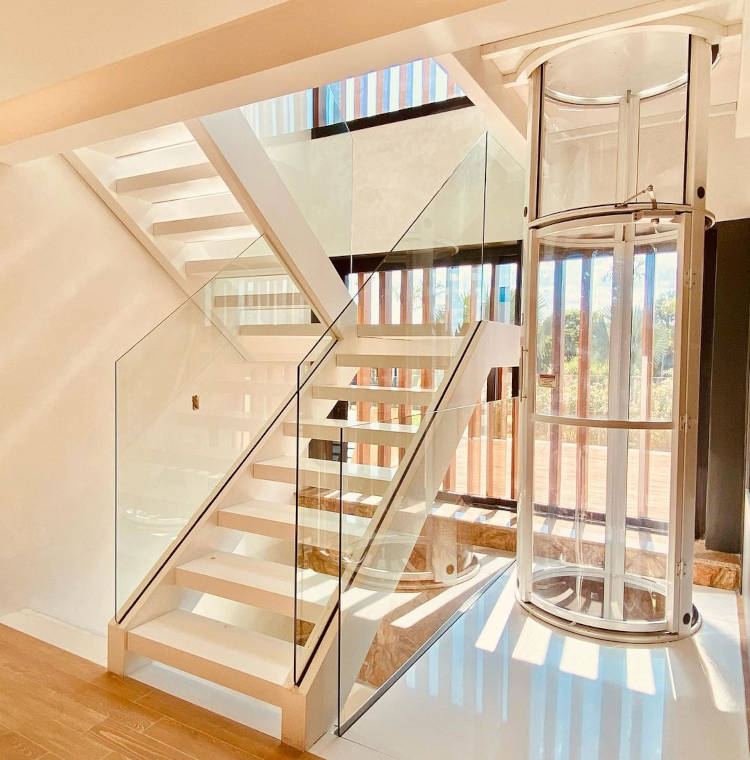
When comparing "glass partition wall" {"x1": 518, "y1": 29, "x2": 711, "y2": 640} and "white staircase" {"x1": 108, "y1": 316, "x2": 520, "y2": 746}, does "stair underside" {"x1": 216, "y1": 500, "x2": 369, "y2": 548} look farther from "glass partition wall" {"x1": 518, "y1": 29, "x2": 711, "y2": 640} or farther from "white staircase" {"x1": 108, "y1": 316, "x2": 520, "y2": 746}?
"glass partition wall" {"x1": 518, "y1": 29, "x2": 711, "y2": 640}

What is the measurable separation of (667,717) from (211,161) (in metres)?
3.36

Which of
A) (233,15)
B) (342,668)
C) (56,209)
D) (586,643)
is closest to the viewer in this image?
(233,15)

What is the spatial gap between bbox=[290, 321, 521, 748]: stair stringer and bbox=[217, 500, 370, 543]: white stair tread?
0.50ft

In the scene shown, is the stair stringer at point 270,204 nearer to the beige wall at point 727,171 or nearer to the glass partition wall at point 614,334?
the glass partition wall at point 614,334

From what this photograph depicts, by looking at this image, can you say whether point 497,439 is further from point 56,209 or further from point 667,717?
point 56,209

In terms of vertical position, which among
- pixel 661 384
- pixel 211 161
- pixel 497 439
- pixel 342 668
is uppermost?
pixel 211 161

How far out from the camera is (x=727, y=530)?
12.3 feet

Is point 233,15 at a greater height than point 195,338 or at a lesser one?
greater

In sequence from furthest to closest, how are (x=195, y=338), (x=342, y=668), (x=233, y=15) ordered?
1. (x=195, y=338)
2. (x=342, y=668)
3. (x=233, y=15)

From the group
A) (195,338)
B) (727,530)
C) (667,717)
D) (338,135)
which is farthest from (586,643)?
(338,135)

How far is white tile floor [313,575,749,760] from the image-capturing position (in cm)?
206

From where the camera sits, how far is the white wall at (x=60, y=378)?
3.46 meters

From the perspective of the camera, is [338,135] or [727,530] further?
[338,135]

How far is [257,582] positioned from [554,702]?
1289mm
